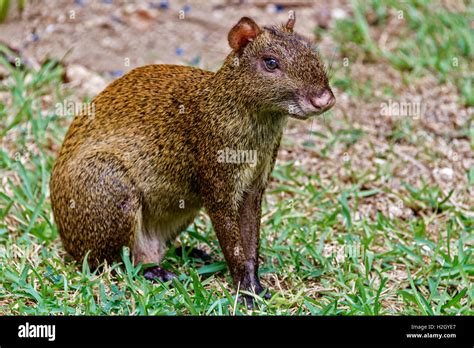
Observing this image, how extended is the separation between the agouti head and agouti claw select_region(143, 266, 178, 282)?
1.38 metres

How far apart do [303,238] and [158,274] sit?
111 cm

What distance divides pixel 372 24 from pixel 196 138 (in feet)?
16.1

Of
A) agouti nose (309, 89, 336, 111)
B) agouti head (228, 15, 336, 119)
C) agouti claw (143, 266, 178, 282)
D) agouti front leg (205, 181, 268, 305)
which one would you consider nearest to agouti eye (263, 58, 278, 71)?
agouti head (228, 15, 336, 119)

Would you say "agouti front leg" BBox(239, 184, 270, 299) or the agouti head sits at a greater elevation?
the agouti head

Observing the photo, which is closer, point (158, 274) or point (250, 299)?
point (250, 299)

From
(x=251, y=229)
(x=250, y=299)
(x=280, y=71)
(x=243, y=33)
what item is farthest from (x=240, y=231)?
(x=243, y=33)

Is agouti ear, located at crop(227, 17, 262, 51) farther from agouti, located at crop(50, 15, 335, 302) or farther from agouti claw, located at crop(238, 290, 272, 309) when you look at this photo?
agouti claw, located at crop(238, 290, 272, 309)

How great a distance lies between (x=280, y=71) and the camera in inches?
199

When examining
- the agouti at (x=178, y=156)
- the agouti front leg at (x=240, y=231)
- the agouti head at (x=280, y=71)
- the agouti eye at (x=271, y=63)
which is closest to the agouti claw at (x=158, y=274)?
the agouti at (x=178, y=156)

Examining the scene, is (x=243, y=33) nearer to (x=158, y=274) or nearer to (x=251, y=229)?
(x=251, y=229)

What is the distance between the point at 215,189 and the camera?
17.8ft

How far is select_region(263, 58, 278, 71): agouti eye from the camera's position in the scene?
5086 millimetres
